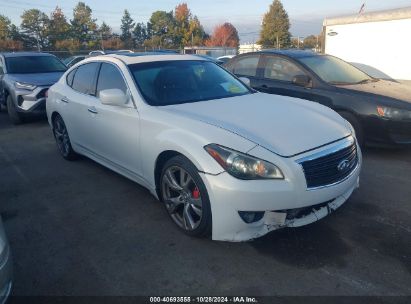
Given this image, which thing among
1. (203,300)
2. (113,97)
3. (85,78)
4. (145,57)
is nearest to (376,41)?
(145,57)

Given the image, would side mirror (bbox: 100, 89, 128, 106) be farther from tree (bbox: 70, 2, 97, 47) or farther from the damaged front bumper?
tree (bbox: 70, 2, 97, 47)

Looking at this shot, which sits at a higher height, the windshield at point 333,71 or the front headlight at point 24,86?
the windshield at point 333,71

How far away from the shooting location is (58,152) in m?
6.23

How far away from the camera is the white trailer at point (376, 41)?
12.9 metres

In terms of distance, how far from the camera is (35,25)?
54.0 meters

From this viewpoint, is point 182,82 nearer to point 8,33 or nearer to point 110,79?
point 110,79

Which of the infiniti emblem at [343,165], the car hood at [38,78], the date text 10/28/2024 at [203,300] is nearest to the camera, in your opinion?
the date text 10/28/2024 at [203,300]

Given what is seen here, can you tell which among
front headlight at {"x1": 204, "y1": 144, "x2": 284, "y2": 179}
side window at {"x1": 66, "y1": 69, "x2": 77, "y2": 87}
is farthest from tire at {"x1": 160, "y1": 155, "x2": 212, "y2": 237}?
side window at {"x1": 66, "y1": 69, "x2": 77, "y2": 87}

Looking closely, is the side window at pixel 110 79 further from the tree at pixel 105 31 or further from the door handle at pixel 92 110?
the tree at pixel 105 31

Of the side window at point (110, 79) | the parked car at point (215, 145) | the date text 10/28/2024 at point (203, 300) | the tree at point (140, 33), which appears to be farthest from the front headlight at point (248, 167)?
the tree at point (140, 33)

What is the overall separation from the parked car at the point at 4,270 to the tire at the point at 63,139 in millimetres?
3339

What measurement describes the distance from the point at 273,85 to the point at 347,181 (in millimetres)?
3451

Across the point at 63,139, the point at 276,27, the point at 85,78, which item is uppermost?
the point at 276,27

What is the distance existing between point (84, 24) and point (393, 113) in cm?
5985
